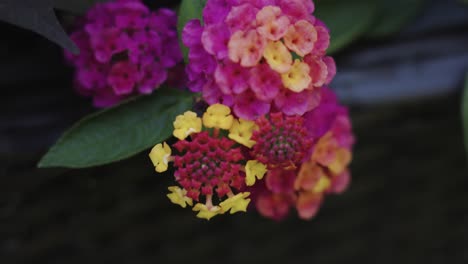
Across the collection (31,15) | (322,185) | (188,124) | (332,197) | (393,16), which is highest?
(31,15)

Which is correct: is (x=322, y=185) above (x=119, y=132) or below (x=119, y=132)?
below

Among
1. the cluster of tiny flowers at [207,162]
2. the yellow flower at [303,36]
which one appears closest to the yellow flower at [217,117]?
the cluster of tiny flowers at [207,162]

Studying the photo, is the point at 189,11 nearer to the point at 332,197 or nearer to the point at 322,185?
the point at 322,185

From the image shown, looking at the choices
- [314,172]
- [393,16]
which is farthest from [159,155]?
[393,16]

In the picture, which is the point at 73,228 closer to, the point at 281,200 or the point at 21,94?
the point at 21,94

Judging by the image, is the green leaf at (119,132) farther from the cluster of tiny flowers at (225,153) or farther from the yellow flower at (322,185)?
the yellow flower at (322,185)

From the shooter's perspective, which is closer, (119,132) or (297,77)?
(297,77)

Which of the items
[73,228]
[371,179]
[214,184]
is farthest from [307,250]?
[214,184]
